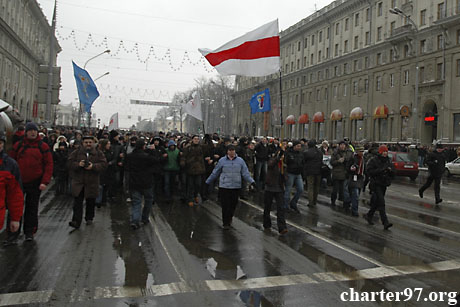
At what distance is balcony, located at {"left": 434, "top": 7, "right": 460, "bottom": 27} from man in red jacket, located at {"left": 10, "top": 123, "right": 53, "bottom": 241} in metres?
39.8

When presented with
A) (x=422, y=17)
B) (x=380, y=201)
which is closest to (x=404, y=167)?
(x=380, y=201)

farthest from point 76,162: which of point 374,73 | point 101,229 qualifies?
point 374,73

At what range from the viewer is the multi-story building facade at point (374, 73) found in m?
39.9

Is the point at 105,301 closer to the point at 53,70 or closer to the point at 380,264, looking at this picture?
the point at 380,264

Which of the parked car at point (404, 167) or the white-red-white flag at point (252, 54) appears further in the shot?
the parked car at point (404, 167)

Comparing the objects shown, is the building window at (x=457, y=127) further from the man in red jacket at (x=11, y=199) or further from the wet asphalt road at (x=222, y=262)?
the man in red jacket at (x=11, y=199)

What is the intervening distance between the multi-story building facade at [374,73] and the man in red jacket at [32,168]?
888 inches

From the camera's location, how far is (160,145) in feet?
40.7

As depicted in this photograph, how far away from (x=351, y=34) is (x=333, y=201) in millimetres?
49157

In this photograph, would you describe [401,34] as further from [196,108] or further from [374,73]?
[196,108]

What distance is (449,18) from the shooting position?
38.6 meters

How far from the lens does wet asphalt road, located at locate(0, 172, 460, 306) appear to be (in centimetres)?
505

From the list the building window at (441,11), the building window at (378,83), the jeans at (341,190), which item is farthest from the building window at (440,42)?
the jeans at (341,190)

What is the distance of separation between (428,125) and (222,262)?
4144 centimetres
